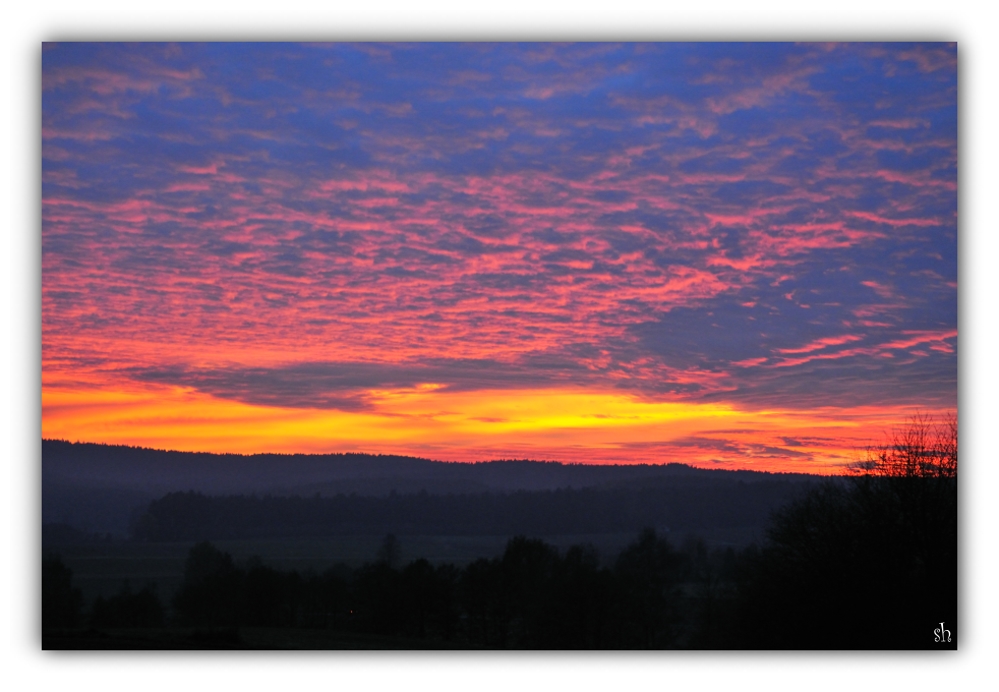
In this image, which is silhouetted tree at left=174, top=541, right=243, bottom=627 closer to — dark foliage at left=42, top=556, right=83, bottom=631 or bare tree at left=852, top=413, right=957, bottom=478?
dark foliage at left=42, top=556, right=83, bottom=631

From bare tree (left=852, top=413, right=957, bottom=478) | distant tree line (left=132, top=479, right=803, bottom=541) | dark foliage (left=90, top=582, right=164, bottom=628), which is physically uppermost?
bare tree (left=852, top=413, right=957, bottom=478)

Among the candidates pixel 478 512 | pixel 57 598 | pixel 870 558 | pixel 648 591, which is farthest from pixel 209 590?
pixel 870 558

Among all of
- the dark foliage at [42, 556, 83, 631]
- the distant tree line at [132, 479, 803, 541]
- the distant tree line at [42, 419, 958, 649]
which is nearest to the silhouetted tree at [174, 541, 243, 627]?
the distant tree line at [42, 419, 958, 649]

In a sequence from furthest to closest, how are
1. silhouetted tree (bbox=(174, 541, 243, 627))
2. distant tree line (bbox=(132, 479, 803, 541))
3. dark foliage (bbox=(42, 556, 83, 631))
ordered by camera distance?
1. distant tree line (bbox=(132, 479, 803, 541))
2. silhouetted tree (bbox=(174, 541, 243, 627))
3. dark foliage (bbox=(42, 556, 83, 631))

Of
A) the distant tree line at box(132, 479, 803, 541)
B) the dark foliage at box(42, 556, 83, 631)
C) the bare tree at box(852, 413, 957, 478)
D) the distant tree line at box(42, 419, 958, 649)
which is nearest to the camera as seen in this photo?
the dark foliage at box(42, 556, 83, 631)

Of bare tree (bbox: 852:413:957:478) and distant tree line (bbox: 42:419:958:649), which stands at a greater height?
bare tree (bbox: 852:413:957:478)

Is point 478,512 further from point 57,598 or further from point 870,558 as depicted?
point 57,598

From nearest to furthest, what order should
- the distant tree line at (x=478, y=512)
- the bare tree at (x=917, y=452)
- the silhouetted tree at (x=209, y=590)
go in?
the silhouetted tree at (x=209, y=590) → the bare tree at (x=917, y=452) → the distant tree line at (x=478, y=512)

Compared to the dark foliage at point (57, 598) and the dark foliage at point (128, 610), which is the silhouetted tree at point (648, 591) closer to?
the dark foliage at point (128, 610)

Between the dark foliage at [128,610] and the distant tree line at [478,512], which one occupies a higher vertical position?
the distant tree line at [478,512]

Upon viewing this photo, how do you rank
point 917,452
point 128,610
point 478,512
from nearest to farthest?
point 128,610, point 917,452, point 478,512

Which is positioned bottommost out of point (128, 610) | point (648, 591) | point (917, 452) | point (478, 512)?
point (128, 610)

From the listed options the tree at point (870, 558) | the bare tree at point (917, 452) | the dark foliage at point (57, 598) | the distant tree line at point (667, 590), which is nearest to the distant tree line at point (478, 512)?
the distant tree line at point (667, 590)

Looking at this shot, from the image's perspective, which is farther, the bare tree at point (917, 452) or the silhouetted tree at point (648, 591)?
the bare tree at point (917, 452)
